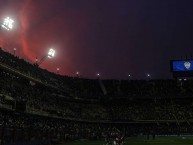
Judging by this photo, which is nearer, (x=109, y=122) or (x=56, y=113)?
(x=56, y=113)

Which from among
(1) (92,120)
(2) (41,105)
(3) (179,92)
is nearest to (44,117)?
(2) (41,105)

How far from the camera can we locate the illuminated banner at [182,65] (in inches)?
2766

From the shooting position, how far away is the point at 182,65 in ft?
233

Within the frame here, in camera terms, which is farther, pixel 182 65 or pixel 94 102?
pixel 94 102

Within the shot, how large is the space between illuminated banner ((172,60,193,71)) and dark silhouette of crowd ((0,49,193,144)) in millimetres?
14465

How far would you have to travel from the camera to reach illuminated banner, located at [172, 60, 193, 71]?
2766 inches

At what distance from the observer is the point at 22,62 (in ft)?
214

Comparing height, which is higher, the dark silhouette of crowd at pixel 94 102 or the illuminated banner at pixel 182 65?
the illuminated banner at pixel 182 65

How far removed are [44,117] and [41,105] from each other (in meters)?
2.44

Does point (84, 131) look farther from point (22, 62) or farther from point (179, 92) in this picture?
point (179, 92)

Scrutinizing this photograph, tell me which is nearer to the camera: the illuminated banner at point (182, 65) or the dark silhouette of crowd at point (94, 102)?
the dark silhouette of crowd at point (94, 102)

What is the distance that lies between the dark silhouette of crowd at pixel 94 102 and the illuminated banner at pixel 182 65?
14.5m

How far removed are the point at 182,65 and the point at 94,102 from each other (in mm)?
29679

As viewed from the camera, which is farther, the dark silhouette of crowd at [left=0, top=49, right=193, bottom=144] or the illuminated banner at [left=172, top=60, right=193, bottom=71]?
the illuminated banner at [left=172, top=60, right=193, bottom=71]
